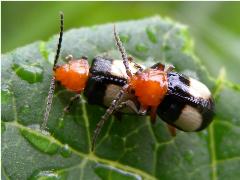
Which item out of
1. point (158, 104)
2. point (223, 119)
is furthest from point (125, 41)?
point (223, 119)

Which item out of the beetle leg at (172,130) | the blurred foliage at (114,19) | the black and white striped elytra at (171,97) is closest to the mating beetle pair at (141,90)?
the black and white striped elytra at (171,97)

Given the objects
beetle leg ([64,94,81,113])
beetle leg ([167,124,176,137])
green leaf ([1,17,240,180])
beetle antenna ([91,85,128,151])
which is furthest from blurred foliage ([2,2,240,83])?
beetle antenna ([91,85,128,151])

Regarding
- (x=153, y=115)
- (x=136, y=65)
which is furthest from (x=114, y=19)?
(x=153, y=115)

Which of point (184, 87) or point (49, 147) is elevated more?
point (184, 87)

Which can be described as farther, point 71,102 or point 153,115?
point 153,115

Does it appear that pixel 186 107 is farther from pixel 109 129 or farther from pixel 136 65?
pixel 109 129

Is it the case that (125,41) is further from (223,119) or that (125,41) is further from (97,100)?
(223,119)

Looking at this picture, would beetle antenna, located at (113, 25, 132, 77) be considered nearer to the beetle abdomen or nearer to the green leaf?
the green leaf

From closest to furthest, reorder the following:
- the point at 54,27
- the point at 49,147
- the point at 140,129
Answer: the point at 49,147 < the point at 140,129 < the point at 54,27
